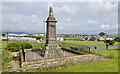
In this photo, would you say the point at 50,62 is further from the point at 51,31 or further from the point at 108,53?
the point at 108,53

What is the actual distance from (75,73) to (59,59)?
3307mm

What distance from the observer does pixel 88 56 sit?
33.4ft

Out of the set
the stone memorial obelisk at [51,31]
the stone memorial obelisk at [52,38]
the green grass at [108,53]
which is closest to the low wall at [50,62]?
the stone memorial obelisk at [52,38]

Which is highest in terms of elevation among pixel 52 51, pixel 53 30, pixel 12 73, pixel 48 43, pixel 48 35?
pixel 53 30

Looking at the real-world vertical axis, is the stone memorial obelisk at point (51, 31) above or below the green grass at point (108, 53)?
above

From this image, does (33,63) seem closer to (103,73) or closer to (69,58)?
(69,58)

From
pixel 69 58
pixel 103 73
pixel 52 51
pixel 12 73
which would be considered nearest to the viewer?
pixel 103 73

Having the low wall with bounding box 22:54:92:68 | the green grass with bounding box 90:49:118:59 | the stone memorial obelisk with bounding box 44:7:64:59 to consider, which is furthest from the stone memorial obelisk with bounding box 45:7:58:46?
the green grass with bounding box 90:49:118:59

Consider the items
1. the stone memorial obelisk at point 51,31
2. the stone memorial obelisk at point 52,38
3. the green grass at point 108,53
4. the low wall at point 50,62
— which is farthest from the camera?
the stone memorial obelisk at point 51,31

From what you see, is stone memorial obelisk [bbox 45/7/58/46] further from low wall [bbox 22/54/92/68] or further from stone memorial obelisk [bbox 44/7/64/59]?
low wall [bbox 22/54/92/68]

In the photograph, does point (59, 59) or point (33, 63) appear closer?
point (33, 63)

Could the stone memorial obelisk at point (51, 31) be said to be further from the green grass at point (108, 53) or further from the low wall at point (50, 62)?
the green grass at point (108, 53)

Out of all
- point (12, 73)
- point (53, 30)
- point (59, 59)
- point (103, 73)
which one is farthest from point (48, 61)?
point (103, 73)

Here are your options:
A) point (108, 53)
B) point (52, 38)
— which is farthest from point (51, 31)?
point (108, 53)
